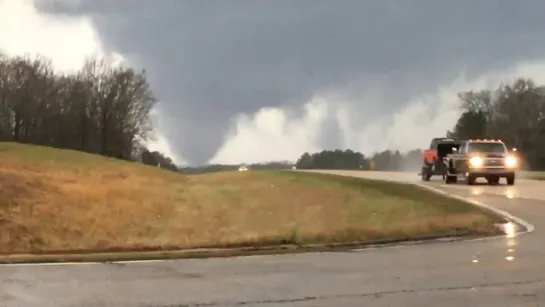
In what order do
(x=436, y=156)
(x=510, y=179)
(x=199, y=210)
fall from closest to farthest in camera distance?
(x=199, y=210), (x=510, y=179), (x=436, y=156)

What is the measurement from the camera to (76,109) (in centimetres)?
10700

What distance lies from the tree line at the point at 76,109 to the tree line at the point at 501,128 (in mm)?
22445

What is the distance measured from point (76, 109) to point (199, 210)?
83790 mm

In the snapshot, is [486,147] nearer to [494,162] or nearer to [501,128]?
[494,162]

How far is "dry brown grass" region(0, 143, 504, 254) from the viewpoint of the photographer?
20359mm

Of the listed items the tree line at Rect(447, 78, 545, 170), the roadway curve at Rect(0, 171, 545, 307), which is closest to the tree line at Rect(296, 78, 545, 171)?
the tree line at Rect(447, 78, 545, 170)

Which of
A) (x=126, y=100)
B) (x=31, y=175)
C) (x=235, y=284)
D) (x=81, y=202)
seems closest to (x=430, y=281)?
(x=235, y=284)

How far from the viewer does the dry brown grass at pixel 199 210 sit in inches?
802

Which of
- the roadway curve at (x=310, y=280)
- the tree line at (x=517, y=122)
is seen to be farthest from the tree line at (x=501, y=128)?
the roadway curve at (x=310, y=280)

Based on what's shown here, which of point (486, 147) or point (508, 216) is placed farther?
point (486, 147)

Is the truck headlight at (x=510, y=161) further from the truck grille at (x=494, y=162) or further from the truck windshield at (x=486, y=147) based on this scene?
the truck windshield at (x=486, y=147)

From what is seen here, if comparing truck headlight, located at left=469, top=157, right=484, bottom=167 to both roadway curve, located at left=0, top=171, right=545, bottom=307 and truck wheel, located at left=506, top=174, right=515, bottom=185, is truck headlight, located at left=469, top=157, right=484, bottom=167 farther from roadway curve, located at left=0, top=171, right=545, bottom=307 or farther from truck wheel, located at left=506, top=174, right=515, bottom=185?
roadway curve, located at left=0, top=171, right=545, bottom=307

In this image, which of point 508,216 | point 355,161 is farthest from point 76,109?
point 508,216

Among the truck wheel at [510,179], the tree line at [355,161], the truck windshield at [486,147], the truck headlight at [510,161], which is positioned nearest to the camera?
the truck headlight at [510,161]
